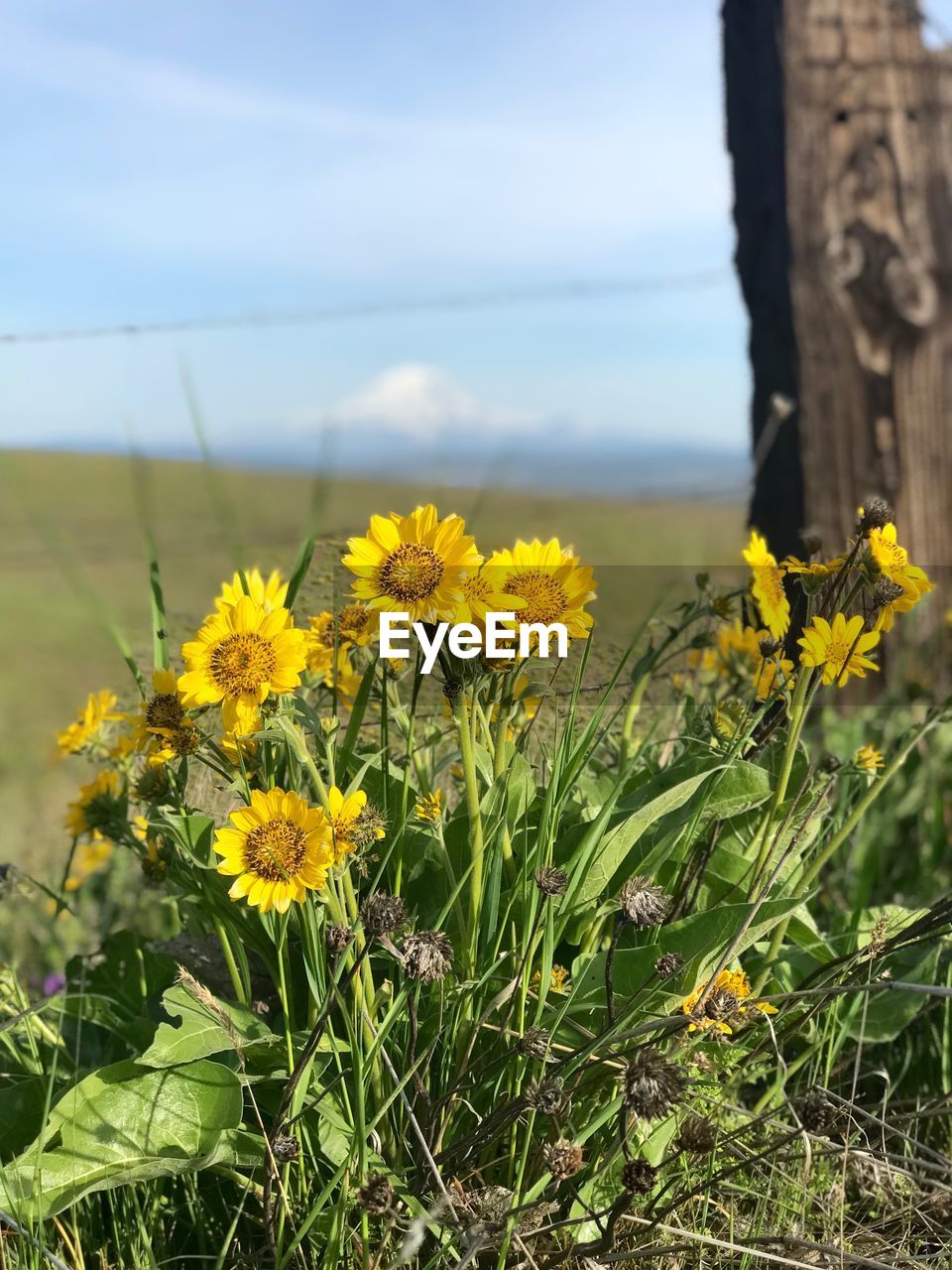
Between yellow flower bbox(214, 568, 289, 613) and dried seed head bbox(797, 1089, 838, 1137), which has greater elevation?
yellow flower bbox(214, 568, 289, 613)

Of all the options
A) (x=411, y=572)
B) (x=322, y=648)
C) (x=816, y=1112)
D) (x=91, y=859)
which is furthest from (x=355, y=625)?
(x=91, y=859)

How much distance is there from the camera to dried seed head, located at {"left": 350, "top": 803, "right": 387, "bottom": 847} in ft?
3.72

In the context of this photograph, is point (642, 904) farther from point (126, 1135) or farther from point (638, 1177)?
point (126, 1135)

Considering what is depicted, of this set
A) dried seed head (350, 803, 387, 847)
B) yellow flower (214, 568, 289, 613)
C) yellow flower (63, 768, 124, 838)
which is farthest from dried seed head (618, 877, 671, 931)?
yellow flower (63, 768, 124, 838)

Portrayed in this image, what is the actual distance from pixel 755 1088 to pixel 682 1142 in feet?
2.29

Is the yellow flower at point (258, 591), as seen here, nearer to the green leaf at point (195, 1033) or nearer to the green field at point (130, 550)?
the green field at point (130, 550)

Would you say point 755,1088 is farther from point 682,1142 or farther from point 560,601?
point 560,601

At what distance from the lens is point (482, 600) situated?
114 centimetres

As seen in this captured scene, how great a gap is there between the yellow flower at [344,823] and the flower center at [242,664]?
0.13 metres

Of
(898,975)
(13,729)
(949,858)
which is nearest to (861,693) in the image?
(949,858)

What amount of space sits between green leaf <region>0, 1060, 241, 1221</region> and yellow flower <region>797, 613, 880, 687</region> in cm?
75

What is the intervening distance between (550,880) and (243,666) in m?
0.35

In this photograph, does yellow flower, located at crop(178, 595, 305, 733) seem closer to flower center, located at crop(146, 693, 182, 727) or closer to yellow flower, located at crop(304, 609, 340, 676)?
flower center, located at crop(146, 693, 182, 727)

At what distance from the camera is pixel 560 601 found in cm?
117
